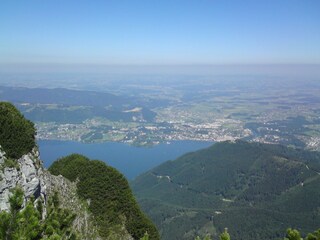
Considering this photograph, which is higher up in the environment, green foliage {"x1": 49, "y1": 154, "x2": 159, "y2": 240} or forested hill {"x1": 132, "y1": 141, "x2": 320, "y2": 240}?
green foliage {"x1": 49, "y1": 154, "x2": 159, "y2": 240}

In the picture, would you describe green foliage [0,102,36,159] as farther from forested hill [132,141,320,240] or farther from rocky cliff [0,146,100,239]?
forested hill [132,141,320,240]

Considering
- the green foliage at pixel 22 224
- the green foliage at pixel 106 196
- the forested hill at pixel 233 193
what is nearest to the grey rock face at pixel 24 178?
the green foliage at pixel 22 224

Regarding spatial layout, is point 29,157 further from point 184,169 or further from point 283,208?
point 184,169

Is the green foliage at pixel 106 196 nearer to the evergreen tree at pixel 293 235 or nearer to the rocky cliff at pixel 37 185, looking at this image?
the rocky cliff at pixel 37 185

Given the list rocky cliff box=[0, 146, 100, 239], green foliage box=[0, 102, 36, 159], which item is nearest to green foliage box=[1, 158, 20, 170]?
rocky cliff box=[0, 146, 100, 239]

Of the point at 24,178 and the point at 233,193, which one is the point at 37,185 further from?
the point at 233,193

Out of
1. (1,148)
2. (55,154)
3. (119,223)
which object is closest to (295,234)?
(1,148)
